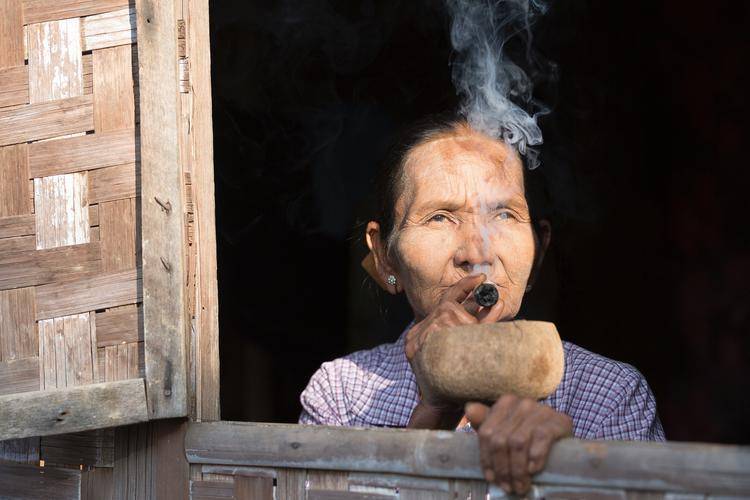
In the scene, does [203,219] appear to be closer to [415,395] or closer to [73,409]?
[73,409]

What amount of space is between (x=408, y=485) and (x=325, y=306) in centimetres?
284

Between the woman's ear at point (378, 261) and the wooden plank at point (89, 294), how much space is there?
3.38ft

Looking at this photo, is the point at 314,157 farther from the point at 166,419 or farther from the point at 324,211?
the point at 166,419

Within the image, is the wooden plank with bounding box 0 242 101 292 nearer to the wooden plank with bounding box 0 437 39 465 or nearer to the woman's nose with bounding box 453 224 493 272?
the wooden plank with bounding box 0 437 39 465

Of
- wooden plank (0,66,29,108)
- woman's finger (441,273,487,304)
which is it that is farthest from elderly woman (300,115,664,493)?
wooden plank (0,66,29,108)

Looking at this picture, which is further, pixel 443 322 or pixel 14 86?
pixel 14 86

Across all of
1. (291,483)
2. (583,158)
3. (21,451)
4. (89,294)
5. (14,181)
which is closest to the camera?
(291,483)

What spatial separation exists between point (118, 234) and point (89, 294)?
0.63 ft

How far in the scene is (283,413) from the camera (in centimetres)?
514

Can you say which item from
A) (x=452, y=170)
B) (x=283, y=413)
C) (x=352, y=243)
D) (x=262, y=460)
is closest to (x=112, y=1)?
(x=452, y=170)

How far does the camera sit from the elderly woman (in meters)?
2.81

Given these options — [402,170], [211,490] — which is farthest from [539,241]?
[211,490]

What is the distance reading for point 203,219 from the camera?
2699mm

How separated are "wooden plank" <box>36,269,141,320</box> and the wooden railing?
429 mm
